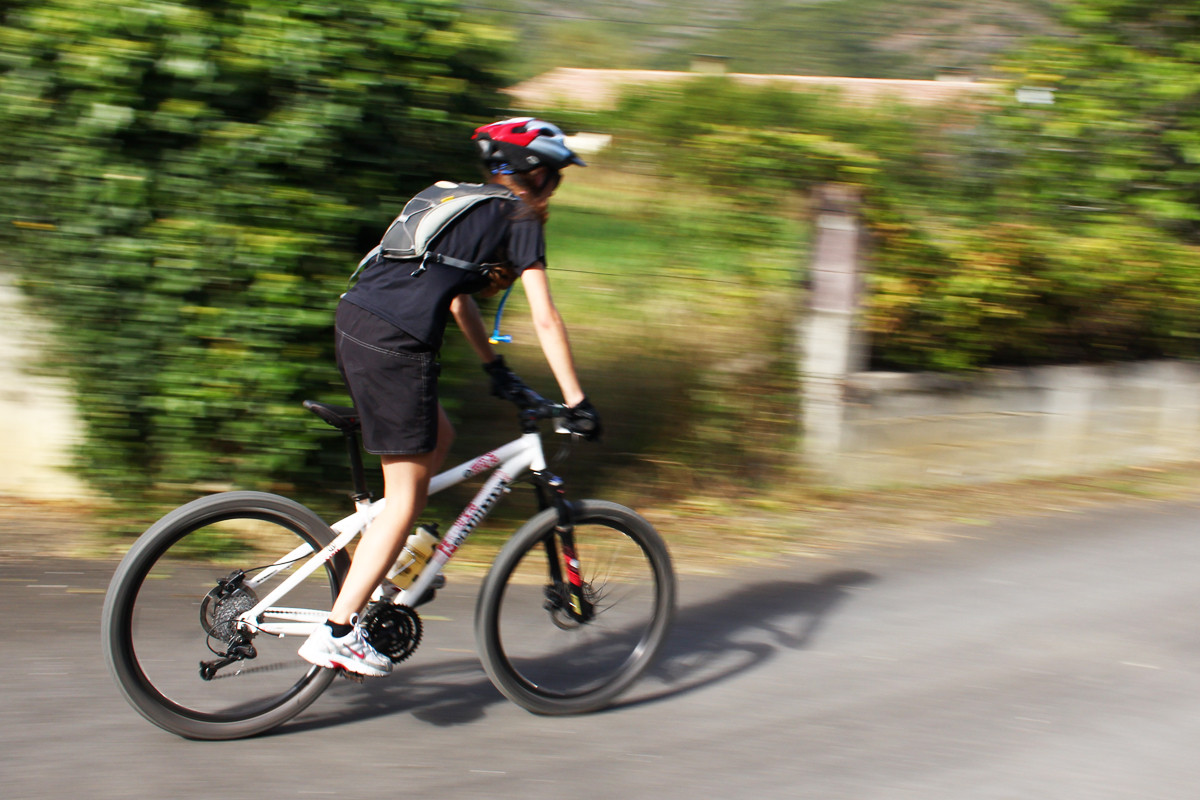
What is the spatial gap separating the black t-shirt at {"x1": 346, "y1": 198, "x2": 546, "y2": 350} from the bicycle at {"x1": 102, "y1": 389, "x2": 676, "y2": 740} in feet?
1.29

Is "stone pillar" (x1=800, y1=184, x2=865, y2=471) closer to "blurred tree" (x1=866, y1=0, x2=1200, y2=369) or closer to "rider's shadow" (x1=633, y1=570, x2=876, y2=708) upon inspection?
"blurred tree" (x1=866, y1=0, x2=1200, y2=369)

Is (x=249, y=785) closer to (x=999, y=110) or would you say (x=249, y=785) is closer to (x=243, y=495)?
(x=243, y=495)

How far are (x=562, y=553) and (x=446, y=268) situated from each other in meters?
1.07

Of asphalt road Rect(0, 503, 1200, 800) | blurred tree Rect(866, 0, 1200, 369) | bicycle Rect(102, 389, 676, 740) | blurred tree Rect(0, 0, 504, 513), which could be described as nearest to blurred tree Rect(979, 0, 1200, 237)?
blurred tree Rect(866, 0, 1200, 369)

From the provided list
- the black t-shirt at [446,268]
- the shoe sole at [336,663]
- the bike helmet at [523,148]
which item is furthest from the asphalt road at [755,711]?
the bike helmet at [523,148]

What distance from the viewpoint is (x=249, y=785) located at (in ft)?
10.4

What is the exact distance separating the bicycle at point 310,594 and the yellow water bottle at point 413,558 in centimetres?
2

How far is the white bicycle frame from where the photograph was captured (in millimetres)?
3477

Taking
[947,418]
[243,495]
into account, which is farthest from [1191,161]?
[243,495]

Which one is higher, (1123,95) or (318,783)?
(1123,95)

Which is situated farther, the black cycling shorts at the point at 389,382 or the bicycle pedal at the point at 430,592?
the bicycle pedal at the point at 430,592

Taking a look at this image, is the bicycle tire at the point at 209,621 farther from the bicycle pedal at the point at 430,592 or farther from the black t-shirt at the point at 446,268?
the black t-shirt at the point at 446,268

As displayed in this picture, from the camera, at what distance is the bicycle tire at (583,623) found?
359 centimetres

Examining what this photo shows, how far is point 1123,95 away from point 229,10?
6.14 metres
